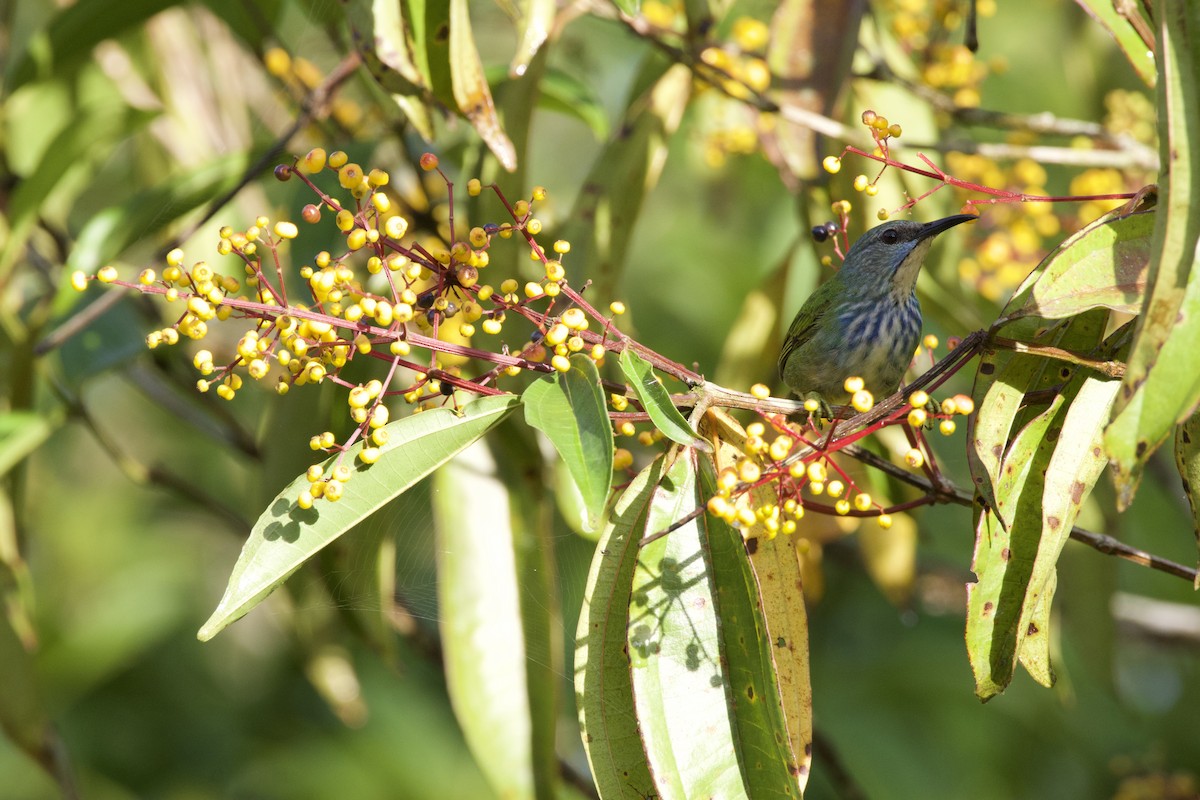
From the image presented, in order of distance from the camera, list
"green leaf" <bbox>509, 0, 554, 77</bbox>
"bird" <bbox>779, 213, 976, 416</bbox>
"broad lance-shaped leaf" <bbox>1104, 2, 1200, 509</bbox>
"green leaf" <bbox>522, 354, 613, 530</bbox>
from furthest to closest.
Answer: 1. "bird" <bbox>779, 213, 976, 416</bbox>
2. "green leaf" <bbox>509, 0, 554, 77</bbox>
3. "green leaf" <bbox>522, 354, 613, 530</bbox>
4. "broad lance-shaped leaf" <bbox>1104, 2, 1200, 509</bbox>

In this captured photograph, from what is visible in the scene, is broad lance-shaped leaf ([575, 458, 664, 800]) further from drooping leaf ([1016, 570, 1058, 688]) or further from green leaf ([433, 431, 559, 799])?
green leaf ([433, 431, 559, 799])

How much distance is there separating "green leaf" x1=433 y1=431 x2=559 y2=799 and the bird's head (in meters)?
1.01

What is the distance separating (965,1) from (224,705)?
478cm

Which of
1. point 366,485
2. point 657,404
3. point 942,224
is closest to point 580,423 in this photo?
point 657,404

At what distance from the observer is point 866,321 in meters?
2.83

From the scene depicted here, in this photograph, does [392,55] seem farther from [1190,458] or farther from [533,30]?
[1190,458]

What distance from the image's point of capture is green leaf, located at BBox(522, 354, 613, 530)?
1453mm

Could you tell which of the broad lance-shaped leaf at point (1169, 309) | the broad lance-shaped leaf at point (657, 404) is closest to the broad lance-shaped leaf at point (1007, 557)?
the broad lance-shaped leaf at point (1169, 309)

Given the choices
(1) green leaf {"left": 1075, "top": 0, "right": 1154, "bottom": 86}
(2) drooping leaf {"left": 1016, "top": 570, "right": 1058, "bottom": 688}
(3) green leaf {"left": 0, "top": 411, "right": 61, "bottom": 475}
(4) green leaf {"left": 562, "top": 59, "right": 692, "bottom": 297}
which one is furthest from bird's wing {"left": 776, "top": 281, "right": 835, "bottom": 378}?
(3) green leaf {"left": 0, "top": 411, "right": 61, "bottom": 475}

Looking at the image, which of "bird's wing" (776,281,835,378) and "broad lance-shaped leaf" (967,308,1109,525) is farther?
"bird's wing" (776,281,835,378)

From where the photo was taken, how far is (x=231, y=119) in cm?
428

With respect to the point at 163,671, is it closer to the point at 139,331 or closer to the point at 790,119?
the point at 139,331

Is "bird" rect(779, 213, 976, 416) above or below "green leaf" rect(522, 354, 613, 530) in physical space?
below

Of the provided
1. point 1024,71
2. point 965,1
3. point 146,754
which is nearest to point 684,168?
point 1024,71
